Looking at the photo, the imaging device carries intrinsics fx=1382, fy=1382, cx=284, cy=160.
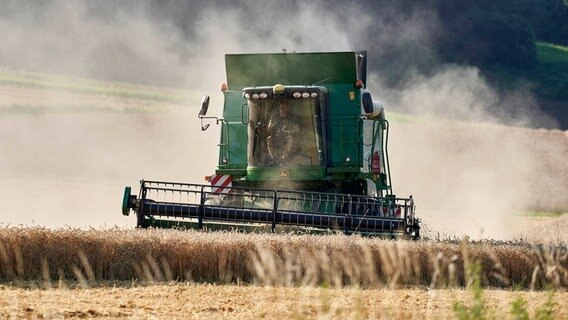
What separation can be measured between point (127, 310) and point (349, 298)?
2245 millimetres

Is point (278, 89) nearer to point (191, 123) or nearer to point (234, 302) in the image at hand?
point (234, 302)

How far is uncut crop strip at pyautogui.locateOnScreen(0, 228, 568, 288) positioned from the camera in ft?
43.4

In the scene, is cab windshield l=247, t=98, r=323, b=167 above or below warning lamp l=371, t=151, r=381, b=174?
above

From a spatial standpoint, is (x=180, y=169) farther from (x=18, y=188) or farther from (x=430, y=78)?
(x=430, y=78)

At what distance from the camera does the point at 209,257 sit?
13789 millimetres

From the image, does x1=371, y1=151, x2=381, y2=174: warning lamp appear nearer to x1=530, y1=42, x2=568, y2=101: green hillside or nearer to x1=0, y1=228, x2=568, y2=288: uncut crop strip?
x1=0, y1=228, x2=568, y2=288: uncut crop strip

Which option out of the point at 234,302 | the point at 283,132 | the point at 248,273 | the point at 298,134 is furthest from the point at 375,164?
A: the point at 234,302

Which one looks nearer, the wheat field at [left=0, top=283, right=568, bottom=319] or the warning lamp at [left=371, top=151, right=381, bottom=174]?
the wheat field at [left=0, top=283, right=568, bottom=319]

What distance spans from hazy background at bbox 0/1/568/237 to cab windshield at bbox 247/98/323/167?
3.53 m

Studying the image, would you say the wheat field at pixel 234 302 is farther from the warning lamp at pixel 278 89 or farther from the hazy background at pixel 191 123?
the hazy background at pixel 191 123

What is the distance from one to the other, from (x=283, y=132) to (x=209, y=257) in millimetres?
4551

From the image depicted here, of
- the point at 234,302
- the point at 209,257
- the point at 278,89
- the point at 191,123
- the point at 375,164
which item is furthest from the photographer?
the point at 191,123

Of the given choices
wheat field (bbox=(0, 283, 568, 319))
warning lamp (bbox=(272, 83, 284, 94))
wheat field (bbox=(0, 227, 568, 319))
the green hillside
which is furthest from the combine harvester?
the green hillside

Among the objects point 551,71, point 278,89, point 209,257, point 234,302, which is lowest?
point 234,302
